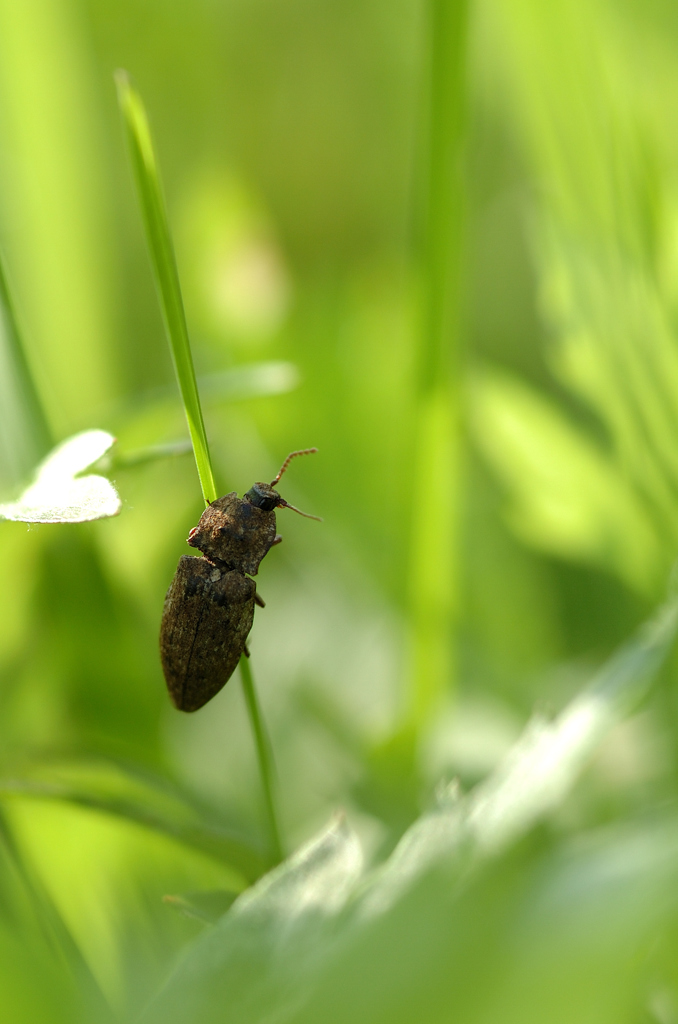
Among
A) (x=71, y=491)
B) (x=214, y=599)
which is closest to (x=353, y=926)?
(x=71, y=491)

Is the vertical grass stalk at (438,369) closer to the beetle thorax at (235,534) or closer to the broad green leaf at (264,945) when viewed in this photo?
the beetle thorax at (235,534)

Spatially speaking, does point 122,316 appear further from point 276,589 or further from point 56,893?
point 56,893

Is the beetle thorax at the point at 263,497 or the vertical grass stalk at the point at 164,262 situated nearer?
the vertical grass stalk at the point at 164,262

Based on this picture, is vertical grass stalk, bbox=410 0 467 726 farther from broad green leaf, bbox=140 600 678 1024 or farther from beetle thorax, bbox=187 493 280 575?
broad green leaf, bbox=140 600 678 1024

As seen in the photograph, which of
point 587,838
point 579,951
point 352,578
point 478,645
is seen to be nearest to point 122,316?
point 352,578

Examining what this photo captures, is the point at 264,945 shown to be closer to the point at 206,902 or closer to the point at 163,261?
the point at 206,902

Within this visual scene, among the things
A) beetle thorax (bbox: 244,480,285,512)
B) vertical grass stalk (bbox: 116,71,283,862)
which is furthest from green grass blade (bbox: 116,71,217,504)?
beetle thorax (bbox: 244,480,285,512)

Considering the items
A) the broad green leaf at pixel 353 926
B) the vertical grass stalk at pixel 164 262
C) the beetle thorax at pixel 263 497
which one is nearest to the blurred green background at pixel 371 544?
the broad green leaf at pixel 353 926
